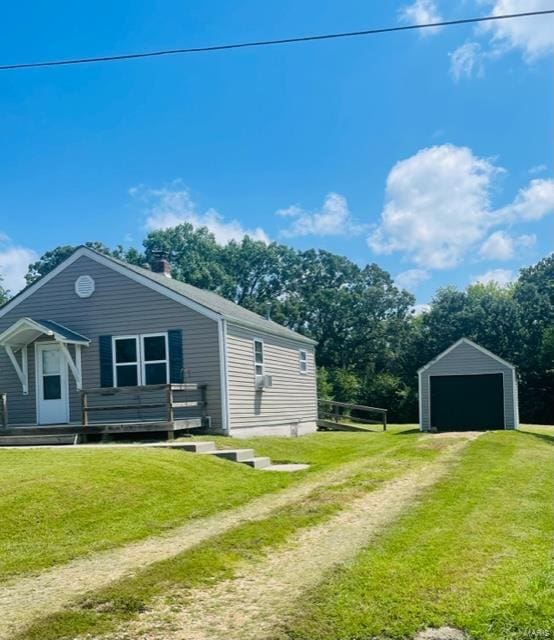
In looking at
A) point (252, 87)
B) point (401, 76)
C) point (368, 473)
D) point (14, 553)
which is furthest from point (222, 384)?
point (14, 553)

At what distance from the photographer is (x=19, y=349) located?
57.6 ft

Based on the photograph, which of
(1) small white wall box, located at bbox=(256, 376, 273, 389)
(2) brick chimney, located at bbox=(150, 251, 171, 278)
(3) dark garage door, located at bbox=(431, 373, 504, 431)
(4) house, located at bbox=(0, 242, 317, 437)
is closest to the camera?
(4) house, located at bbox=(0, 242, 317, 437)

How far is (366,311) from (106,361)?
3092 cm

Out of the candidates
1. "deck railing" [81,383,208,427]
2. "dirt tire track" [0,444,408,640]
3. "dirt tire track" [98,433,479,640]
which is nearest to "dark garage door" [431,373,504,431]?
"deck railing" [81,383,208,427]

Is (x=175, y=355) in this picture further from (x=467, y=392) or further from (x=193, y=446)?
(x=467, y=392)

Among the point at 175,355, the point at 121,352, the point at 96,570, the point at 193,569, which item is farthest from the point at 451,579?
the point at 121,352

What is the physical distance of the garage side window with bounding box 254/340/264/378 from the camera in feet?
59.9

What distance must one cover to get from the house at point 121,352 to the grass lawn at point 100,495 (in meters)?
4.46

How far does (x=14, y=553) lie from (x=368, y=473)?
6.24m

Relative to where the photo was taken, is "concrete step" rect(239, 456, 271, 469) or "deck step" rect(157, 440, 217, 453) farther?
"deck step" rect(157, 440, 217, 453)

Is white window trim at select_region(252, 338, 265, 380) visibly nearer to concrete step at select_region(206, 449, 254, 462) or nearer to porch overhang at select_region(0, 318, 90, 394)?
porch overhang at select_region(0, 318, 90, 394)

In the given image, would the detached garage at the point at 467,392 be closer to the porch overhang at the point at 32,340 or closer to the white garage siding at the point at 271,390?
the white garage siding at the point at 271,390

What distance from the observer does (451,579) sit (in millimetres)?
4980

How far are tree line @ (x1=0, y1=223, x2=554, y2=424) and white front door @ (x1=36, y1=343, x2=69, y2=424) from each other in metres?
18.8
